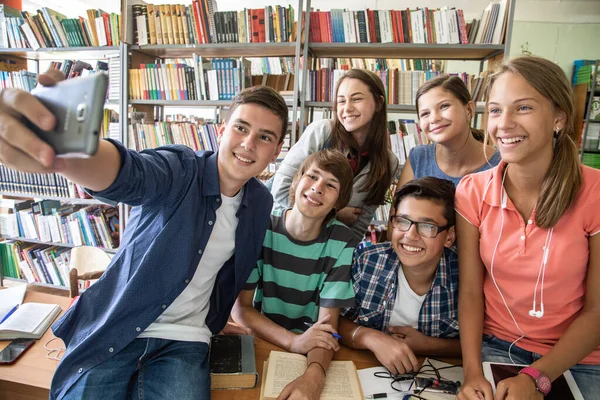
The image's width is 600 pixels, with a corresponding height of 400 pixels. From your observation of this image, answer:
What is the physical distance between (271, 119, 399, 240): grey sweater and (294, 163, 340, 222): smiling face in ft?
1.21

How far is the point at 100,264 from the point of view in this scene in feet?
6.02

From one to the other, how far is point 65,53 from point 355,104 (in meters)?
2.76

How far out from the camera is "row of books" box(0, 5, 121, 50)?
290 cm

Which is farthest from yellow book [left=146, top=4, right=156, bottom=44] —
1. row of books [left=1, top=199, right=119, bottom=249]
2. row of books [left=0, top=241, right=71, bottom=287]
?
row of books [left=0, top=241, right=71, bottom=287]

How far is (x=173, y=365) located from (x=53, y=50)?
308 cm

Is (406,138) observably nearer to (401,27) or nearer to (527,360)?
(401,27)

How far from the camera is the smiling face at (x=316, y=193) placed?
53.9 inches

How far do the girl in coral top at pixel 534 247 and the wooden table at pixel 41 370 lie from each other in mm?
292

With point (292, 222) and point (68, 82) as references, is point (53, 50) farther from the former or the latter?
point (68, 82)

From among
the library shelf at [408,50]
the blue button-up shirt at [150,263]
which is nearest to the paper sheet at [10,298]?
the blue button-up shirt at [150,263]

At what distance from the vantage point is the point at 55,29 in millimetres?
2984

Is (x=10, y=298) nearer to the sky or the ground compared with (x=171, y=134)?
nearer to the ground

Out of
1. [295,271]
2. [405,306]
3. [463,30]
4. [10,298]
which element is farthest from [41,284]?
[463,30]

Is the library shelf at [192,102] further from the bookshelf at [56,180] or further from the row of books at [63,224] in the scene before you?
the row of books at [63,224]
